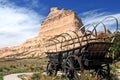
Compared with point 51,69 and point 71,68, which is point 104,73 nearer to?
point 71,68

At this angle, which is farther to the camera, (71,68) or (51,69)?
(51,69)

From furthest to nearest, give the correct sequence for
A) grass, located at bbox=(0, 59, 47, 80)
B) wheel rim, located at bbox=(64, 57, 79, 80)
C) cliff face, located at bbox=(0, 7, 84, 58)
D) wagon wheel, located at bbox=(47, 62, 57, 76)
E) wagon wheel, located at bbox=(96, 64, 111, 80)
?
cliff face, located at bbox=(0, 7, 84, 58)
grass, located at bbox=(0, 59, 47, 80)
wagon wheel, located at bbox=(47, 62, 57, 76)
wagon wheel, located at bbox=(96, 64, 111, 80)
wheel rim, located at bbox=(64, 57, 79, 80)

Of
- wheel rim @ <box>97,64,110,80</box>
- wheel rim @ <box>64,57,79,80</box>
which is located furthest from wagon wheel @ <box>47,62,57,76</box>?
wheel rim @ <box>97,64,110,80</box>

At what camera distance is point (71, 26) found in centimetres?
18112

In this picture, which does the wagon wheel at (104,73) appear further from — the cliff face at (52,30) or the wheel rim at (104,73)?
the cliff face at (52,30)

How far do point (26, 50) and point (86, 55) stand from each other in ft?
539

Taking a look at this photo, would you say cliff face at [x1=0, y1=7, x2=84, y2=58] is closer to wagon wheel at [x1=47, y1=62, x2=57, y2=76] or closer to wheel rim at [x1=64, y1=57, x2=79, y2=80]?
wagon wheel at [x1=47, y1=62, x2=57, y2=76]

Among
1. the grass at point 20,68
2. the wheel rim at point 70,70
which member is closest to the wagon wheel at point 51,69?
the wheel rim at point 70,70

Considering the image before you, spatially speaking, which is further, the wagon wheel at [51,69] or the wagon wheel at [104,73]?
the wagon wheel at [51,69]

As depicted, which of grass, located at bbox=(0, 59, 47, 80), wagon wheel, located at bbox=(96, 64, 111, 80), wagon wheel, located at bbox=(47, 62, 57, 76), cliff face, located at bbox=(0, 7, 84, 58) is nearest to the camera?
wagon wheel, located at bbox=(96, 64, 111, 80)

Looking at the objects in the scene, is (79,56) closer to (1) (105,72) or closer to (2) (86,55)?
(2) (86,55)

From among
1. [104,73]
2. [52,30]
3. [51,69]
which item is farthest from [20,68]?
[52,30]

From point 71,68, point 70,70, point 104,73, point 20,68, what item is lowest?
point 104,73

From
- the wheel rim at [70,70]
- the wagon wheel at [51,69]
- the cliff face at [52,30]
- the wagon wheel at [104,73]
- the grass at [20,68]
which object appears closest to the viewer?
the wheel rim at [70,70]
